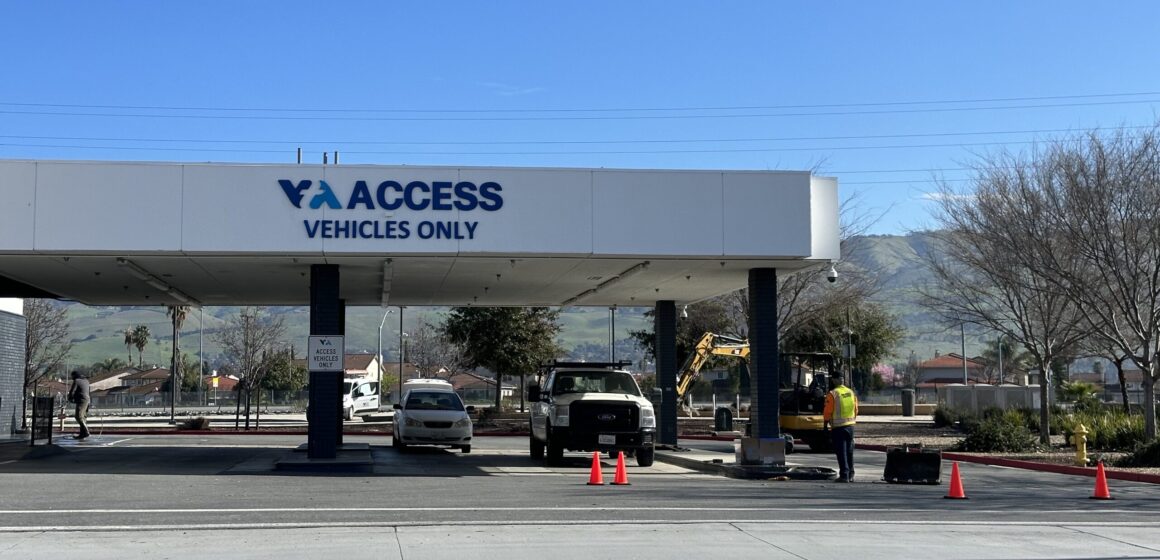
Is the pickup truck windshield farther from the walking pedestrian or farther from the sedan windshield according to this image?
the walking pedestrian

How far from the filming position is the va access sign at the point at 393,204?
19.2 metres

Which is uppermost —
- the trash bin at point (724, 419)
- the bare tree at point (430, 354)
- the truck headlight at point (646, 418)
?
the bare tree at point (430, 354)

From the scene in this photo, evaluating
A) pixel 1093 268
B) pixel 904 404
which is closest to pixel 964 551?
pixel 1093 268

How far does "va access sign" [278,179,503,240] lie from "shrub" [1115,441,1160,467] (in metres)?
13.7

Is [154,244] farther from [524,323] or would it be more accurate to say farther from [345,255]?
[524,323]

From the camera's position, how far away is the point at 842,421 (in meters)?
18.8

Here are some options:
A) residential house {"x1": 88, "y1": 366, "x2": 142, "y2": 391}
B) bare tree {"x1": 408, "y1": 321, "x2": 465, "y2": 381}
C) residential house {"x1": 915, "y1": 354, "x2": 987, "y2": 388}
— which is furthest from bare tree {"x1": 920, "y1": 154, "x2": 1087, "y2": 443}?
residential house {"x1": 88, "y1": 366, "x2": 142, "y2": 391}

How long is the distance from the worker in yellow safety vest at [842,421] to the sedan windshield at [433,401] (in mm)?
10879

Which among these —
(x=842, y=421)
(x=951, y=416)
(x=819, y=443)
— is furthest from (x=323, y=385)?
(x=951, y=416)

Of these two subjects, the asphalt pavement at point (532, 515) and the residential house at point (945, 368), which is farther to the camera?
the residential house at point (945, 368)

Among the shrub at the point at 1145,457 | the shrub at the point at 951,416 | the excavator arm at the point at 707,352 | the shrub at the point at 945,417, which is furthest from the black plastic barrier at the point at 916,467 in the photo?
the shrub at the point at 945,417

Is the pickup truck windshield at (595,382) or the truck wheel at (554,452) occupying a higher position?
the pickup truck windshield at (595,382)

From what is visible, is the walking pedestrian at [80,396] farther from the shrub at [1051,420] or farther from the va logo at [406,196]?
the shrub at [1051,420]

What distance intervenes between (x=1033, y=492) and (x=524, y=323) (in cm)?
2911
